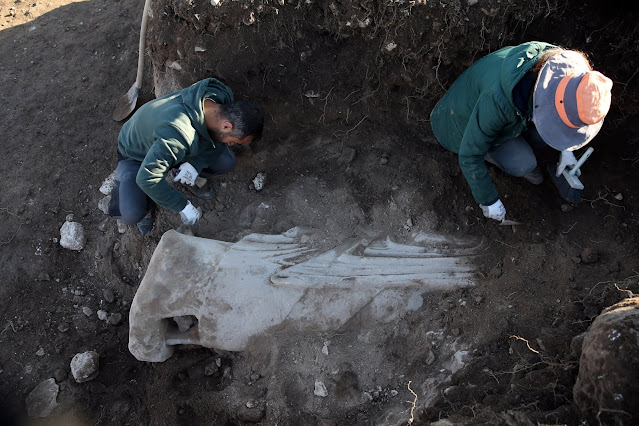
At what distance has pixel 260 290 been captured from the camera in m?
2.74

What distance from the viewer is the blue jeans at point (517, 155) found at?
9.48 ft

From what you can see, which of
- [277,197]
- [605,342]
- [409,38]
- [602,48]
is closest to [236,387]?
[277,197]

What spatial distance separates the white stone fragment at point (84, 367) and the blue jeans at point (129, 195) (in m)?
0.96

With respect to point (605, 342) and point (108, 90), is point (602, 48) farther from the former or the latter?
point (108, 90)

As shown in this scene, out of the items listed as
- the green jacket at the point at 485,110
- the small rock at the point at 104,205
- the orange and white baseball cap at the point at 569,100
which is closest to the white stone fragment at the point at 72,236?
the small rock at the point at 104,205

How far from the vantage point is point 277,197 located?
11.2 ft

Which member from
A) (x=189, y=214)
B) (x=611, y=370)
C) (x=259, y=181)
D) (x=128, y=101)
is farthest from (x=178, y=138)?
(x=611, y=370)

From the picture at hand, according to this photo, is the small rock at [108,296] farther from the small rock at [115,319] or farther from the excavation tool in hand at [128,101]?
the excavation tool in hand at [128,101]

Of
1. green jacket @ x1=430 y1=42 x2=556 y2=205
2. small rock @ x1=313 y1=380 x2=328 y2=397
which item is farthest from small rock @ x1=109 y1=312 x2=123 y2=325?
green jacket @ x1=430 y1=42 x2=556 y2=205

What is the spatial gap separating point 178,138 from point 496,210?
198 cm

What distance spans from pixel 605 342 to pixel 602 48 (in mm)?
2144

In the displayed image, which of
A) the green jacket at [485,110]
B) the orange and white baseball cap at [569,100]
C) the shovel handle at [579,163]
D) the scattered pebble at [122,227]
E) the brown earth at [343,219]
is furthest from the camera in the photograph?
the scattered pebble at [122,227]

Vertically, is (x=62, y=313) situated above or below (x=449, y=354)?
below

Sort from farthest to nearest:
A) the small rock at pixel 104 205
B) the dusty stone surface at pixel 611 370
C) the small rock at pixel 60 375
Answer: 1. the small rock at pixel 104 205
2. the small rock at pixel 60 375
3. the dusty stone surface at pixel 611 370
